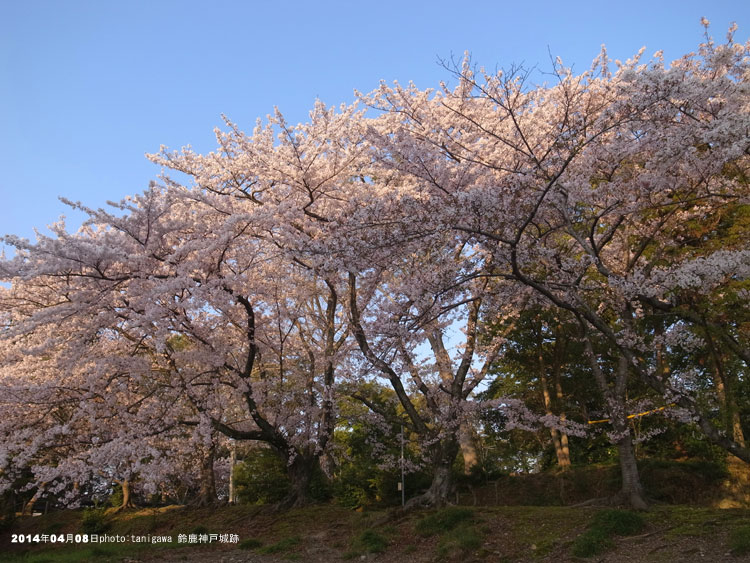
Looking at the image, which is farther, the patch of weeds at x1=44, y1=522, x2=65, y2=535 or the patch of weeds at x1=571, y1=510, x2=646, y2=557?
the patch of weeds at x1=44, y1=522, x2=65, y2=535

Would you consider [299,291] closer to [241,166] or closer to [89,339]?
[241,166]

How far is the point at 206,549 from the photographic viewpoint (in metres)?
11.1

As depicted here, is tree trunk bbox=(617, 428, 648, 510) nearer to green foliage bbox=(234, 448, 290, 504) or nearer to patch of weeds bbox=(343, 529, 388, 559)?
patch of weeds bbox=(343, 529, 388, 559)

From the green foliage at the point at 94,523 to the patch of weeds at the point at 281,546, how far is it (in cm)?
955

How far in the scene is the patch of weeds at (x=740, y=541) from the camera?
653 centimetres

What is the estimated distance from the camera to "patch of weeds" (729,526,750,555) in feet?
21.4

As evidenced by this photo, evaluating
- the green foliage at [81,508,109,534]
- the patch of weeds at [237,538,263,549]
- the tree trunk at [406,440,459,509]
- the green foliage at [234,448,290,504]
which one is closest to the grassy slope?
the patch of weeds at [237,538,263,549]

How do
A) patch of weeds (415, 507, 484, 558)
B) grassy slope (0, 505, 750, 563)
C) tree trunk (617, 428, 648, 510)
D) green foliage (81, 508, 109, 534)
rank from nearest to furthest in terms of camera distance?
grassy slope (0, 505, 750, 563) < patch of weeds (415, 507, 484, 558) < tree trunk (617, 428, 648, 510) < green foliage (81, 508, 109, 534)

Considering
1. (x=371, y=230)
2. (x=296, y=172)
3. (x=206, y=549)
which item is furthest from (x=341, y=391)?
(x=371, y=230)

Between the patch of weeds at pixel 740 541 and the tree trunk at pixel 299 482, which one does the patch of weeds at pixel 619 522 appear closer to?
the patch of weeds at pixel 740 541

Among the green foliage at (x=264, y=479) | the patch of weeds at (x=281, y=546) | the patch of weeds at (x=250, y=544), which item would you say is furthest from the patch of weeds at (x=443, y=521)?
the green foliage at (x=264, y=479)

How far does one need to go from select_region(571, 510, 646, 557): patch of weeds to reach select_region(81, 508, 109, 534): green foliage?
49.0ft

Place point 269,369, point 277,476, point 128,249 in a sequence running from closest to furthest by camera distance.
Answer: point 128,249 → point 269,369 → point 277,476

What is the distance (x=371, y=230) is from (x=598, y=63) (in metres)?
6.49
